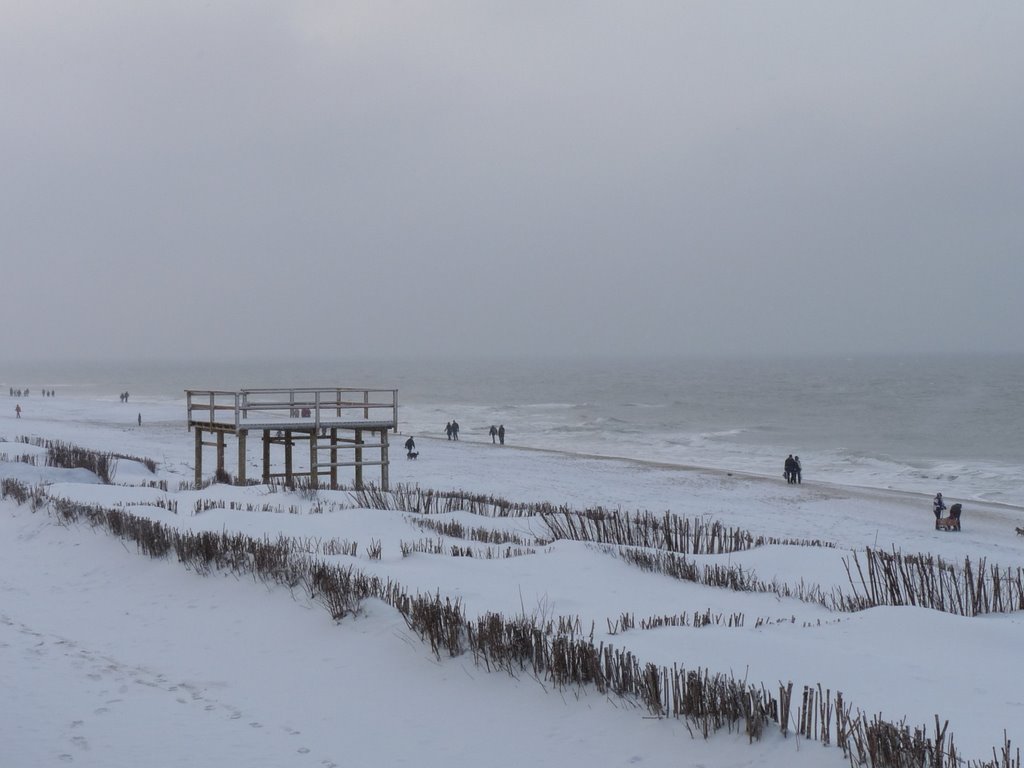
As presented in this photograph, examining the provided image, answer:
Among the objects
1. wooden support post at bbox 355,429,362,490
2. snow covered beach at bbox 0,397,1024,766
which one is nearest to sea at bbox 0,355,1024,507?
wooden support post at bbox 355,429,362,490

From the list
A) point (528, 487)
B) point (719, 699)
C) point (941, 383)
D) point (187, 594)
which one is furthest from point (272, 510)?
point (941, 383)

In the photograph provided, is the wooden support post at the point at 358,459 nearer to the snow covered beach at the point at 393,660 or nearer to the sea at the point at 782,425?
A: the snow covered beach at the point at 393,660

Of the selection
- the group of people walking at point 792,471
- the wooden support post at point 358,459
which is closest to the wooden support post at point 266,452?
the wooden support post at point 358,459

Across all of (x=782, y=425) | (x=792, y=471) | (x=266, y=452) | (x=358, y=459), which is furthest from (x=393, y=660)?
(x=782, y=425)

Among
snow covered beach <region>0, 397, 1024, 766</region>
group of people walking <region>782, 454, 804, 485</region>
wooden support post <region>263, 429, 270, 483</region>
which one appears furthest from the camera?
group of people walking <region>782, 454, 804, 485</region>

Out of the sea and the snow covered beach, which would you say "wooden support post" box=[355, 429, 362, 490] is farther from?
the sea

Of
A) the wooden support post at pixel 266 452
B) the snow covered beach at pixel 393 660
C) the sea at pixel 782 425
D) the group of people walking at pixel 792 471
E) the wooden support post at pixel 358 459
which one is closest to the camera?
the snow covered beach at pixel 393 660

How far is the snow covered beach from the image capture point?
5.04 meters

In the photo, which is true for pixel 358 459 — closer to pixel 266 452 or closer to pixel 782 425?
pixel 266 452

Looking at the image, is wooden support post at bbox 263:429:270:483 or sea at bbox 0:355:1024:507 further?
sea at bbox 0:355:1024:507

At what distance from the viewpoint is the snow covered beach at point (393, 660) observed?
5.04 metres

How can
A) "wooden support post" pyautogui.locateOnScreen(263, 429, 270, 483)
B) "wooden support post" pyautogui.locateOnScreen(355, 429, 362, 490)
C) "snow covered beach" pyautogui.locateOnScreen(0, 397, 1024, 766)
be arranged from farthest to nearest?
1. "wooden support post" pyautogui.locateOnScreen(355, 429, 362, 490)
2. "wooden support post" pyautogui.locateOnScreen(263, 429, 270, 483)
3. "snow covered beach" pyautogui.locateOnScreen(0, 397, 1024, 766)

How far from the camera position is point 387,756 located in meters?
5.12

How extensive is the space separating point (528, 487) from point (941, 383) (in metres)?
99.2
